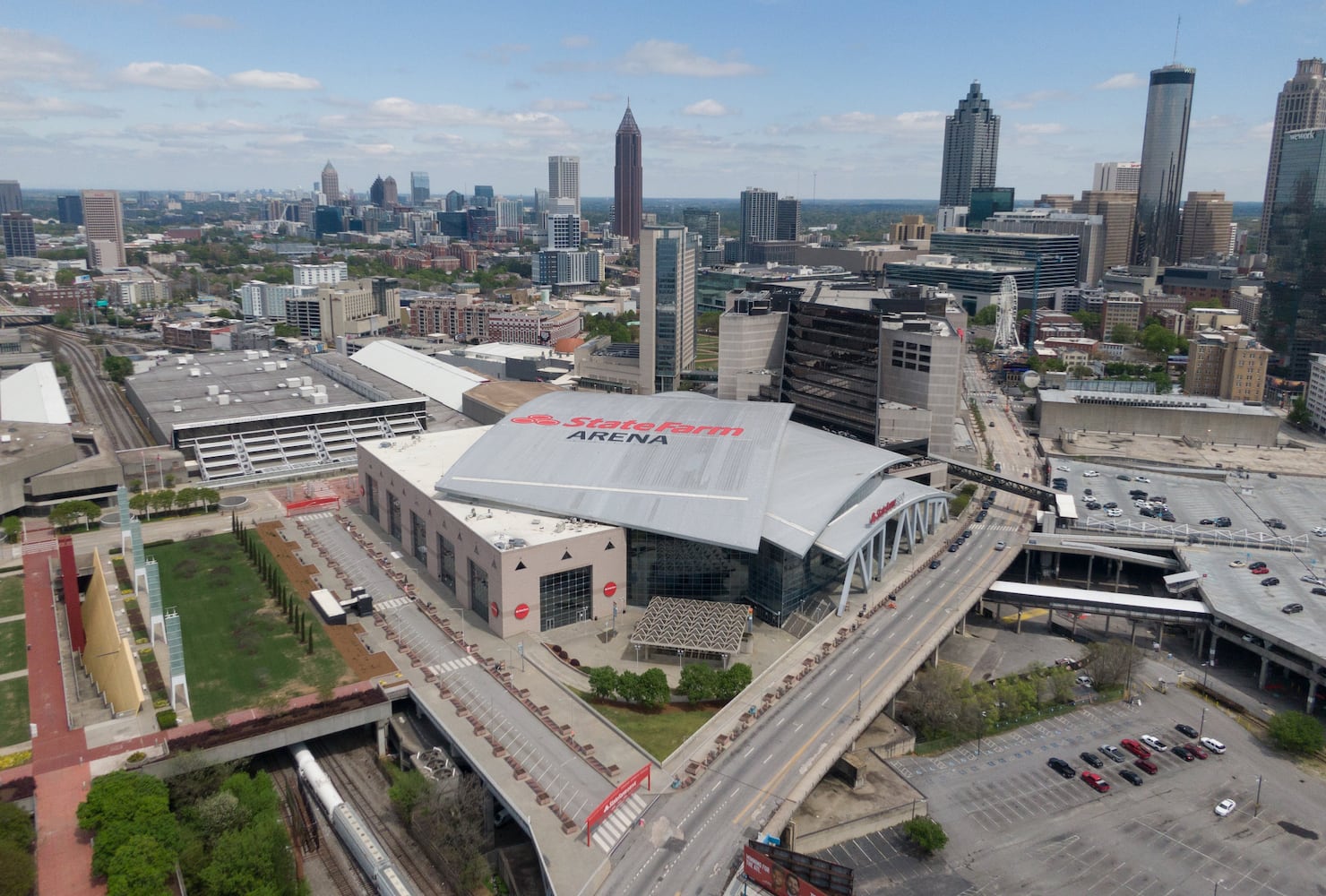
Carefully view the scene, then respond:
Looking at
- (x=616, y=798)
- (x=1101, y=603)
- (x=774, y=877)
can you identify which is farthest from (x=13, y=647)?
(x=1101, y=603)

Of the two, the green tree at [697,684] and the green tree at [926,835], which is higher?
the green tree at [697,684]

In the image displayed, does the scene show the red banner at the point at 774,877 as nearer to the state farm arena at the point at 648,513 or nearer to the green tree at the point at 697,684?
the green tree at the point at 697,684

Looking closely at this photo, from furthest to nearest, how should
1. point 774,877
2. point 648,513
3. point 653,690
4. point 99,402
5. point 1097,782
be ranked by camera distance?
point 99,402 < point 648,513 < point 653,690 < point 1097,782 < point 774,877

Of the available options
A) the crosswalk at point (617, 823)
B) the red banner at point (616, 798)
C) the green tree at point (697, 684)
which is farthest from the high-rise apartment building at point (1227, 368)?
the crosswalk at point (617, 823)

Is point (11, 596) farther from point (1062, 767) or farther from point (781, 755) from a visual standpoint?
point (1062, 767)

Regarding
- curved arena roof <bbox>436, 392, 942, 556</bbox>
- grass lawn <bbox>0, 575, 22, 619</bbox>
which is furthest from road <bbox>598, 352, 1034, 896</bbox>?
grass lawn <bbox>0, 575, 22, 619</bbox>

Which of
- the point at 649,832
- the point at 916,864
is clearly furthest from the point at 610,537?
the point at 916,864
